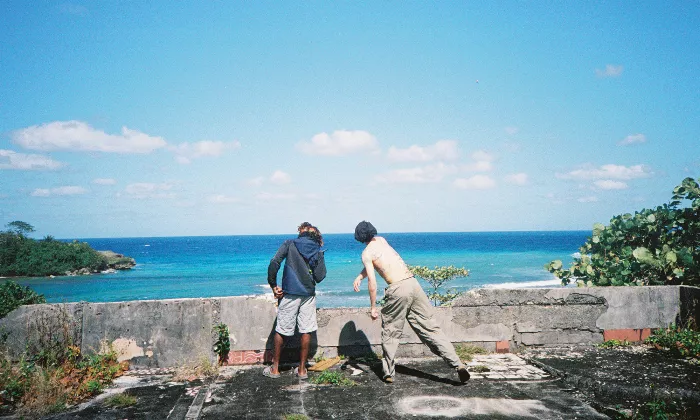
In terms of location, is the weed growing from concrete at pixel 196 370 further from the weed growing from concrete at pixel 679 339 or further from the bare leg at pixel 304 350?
the weed growing from concrete at pixel 679 339

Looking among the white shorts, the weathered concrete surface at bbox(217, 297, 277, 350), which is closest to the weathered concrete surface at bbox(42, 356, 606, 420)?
the weathered concrete surface at bbox(217, 297, 277, 350)

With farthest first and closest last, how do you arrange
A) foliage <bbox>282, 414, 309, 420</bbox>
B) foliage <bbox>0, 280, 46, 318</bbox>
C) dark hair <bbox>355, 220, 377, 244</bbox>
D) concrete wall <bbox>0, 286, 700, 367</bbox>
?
concrete wall <bbox>0, 286, 700, 367</bbox>, foliage <bbox>0, 280, 46, 318</bbox>, dark hair <bbox>355, 220, 377, 244</bbox>, foliage <bbox>282, 414, 309, 420</bbox>

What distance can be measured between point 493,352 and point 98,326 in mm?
5251

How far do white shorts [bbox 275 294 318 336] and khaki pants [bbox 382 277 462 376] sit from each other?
0.93 metres

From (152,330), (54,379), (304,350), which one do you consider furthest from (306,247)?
(54,379)

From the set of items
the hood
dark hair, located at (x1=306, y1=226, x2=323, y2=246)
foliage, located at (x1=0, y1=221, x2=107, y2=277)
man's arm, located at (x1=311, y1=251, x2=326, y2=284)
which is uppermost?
dark hair, located at (x1=306, y1=226, x2=323, y2=246)

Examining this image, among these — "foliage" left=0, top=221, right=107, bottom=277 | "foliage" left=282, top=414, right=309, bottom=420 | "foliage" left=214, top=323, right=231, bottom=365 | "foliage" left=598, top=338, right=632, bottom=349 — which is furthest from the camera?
"foliage" left=0, top=221, right=107, bottom=277

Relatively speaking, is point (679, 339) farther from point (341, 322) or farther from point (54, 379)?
point (54, 379)

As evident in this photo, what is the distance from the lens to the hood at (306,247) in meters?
5.25

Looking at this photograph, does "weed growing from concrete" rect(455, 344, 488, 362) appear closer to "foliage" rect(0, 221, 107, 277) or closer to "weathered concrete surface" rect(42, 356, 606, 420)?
"weathered concrete surface" rect(42, 356, 606, 420)

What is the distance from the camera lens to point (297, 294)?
5.16 meters

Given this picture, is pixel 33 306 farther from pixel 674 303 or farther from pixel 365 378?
pixel 674 303

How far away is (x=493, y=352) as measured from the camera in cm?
609

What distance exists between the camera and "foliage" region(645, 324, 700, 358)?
5.63m
